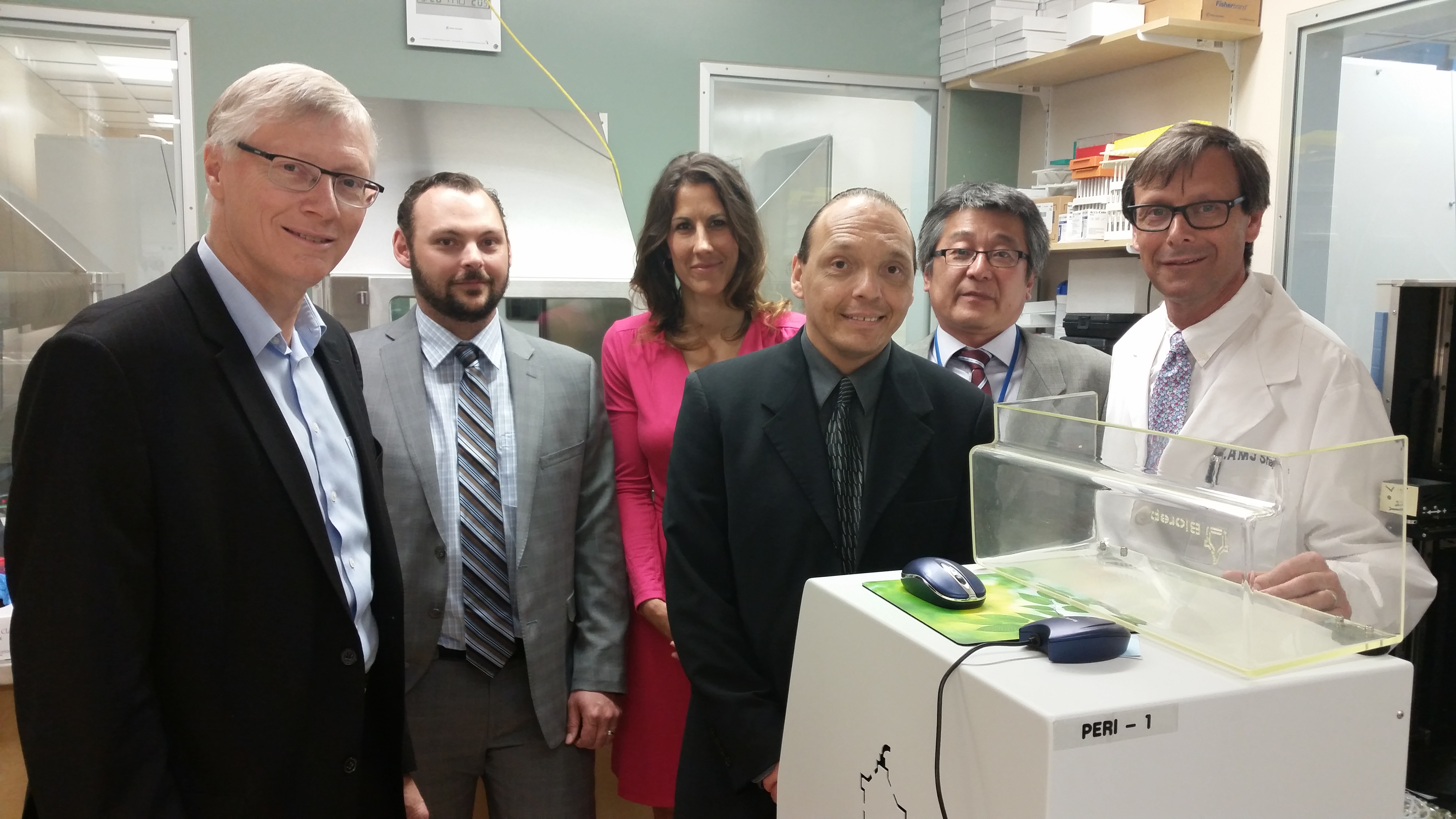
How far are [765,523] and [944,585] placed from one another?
0.42 metres

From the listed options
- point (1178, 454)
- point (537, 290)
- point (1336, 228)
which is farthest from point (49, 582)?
point (1336, 228)

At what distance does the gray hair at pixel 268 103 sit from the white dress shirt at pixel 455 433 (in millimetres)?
581

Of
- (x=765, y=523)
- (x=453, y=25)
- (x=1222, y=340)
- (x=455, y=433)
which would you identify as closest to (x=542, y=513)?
(x=455, y=433)

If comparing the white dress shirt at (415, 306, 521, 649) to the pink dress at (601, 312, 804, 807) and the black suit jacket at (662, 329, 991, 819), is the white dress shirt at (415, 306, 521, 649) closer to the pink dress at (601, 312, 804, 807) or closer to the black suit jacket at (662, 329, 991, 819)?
the pink dress at (601, 312, 804, 807)

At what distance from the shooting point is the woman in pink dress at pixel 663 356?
69.2 inches

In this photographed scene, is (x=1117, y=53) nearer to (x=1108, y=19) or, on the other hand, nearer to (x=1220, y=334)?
(x=1108, y=19)

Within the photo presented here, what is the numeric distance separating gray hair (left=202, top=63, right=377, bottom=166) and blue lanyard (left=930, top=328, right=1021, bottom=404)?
3.66 ft

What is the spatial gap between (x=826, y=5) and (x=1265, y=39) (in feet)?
4.90

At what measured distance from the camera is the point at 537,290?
2.60m

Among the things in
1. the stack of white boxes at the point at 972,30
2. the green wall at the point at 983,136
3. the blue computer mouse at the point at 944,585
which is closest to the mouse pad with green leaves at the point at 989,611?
the blue computer mouse at the point at 944,585

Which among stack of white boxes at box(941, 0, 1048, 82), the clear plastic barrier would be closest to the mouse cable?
the clear plastic barrier

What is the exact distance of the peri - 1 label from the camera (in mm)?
628

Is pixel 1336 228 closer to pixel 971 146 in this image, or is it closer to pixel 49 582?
pixel 971 146

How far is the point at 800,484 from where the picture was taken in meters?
1.25
